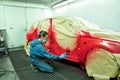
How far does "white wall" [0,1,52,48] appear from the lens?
7.33 m

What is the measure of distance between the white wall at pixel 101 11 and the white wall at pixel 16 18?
2676mm

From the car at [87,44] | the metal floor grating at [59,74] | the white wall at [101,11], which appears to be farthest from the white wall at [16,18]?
the metal floor grating at [59,74]

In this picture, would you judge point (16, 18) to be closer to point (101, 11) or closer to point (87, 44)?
point (101, 11)

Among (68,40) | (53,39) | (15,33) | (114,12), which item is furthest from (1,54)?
(114,12)

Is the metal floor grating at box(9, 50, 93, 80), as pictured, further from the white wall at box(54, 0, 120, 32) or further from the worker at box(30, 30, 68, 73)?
the white wall at box(54, 0, 120, 32)

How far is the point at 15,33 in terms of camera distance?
764cm

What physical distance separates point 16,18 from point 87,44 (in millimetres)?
5694

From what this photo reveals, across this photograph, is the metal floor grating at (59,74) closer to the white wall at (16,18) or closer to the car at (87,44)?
the car at (87,44)

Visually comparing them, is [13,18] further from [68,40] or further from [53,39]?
[68,40]

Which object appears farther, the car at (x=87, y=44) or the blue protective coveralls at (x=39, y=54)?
the blue protective coveralls at (x=39, y=54)

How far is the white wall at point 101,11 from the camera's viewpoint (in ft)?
16.5

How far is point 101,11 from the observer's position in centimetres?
559

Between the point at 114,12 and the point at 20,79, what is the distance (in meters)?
4.06

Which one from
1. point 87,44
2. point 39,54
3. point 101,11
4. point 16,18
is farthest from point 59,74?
point 16,18
